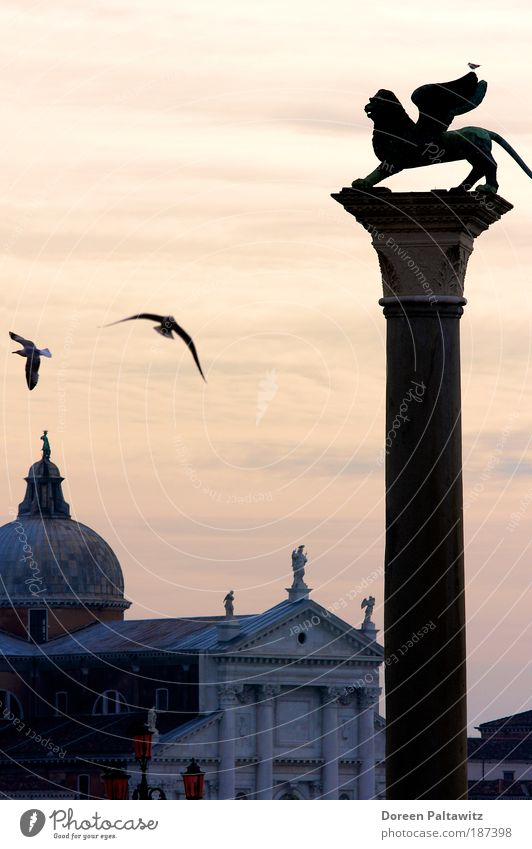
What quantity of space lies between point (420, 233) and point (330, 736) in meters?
84.2

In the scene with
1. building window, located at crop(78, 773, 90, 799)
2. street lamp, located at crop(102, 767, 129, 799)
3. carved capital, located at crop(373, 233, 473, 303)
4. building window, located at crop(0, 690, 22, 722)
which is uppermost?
building window, located at crop(0, 690, 22, 722)

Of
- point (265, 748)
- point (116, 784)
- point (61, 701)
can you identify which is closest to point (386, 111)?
point (116, 784)

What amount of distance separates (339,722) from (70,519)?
17.4 m

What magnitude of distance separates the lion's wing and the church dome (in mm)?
90260

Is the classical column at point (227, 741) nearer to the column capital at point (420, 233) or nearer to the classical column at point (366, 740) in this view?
the classical column at point (366, 740)

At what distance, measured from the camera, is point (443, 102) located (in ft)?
88.5

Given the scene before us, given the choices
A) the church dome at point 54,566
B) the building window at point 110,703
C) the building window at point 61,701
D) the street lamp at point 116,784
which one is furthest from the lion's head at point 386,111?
the church dome at point 54,566

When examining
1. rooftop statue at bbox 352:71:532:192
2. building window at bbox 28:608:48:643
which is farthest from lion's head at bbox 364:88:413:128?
building window at bbox 28:608:48:643

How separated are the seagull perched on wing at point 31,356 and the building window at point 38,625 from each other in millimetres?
85800

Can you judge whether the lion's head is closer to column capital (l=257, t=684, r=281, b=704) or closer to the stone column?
the stone column

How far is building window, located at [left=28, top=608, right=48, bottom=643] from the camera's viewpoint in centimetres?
11800

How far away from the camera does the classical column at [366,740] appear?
109 m
